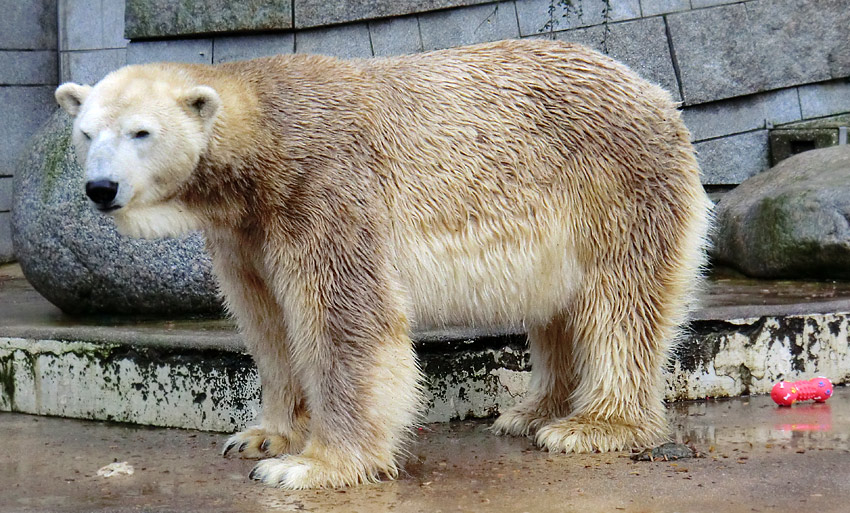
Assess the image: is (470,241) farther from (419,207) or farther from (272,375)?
(272,375)

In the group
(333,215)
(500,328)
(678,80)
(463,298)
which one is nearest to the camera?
(333,215)

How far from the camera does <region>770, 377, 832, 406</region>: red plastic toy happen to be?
5.20 metres

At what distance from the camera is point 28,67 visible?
9.88 metres

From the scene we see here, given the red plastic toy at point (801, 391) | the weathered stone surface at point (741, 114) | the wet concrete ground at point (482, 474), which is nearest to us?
the wet concrete ground at point (482, 474)

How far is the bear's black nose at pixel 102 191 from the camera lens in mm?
3721

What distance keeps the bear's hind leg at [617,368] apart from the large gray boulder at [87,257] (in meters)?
2.12

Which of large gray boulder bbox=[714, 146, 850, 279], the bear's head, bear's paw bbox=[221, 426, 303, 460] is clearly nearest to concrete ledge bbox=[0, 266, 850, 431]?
bear's paw bbox=[221, 426, 303, 460]

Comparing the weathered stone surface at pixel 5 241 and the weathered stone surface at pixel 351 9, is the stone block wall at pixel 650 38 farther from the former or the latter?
the weathered stone surface at pixel 5 241

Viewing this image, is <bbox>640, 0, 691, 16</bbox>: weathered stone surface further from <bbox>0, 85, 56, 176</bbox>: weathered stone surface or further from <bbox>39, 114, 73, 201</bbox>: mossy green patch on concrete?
<bbox>0, 85, 56, 176</bbox>: weathered stone surface

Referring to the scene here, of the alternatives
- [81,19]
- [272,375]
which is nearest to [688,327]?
[272,375]

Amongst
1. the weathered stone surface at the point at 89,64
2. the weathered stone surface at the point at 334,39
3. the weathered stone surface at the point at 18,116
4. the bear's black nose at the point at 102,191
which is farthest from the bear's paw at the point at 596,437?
the weathered stone surface at the point at 18,116

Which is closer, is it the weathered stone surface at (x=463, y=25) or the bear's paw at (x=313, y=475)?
the bear's paw at (x=313, y=475)

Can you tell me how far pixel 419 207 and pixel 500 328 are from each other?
109 cm

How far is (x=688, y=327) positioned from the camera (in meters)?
5.29
